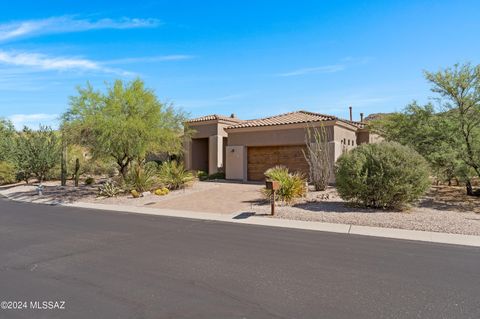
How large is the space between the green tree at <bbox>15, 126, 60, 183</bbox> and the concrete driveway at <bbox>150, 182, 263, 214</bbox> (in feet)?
48.4

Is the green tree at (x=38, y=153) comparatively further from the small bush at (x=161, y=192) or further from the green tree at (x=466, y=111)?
the green tree at (x=466, y=111)

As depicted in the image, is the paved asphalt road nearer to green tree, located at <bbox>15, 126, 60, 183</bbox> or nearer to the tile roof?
the tile roof

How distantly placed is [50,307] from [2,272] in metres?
2.18

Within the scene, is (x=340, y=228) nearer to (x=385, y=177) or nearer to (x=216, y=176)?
(x=385, y=177)

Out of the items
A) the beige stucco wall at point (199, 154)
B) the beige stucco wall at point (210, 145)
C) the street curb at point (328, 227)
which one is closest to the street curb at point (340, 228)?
the street curb at point (328, 227)

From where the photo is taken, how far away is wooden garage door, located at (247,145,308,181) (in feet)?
72.5

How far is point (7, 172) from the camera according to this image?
28.1 m

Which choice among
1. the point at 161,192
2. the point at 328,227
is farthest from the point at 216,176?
the point at 328,227

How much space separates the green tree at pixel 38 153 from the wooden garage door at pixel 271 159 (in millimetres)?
14966

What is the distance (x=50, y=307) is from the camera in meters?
4.72

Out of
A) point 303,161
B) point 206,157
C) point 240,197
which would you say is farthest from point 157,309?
point 206,157

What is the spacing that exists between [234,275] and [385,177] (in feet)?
26.7

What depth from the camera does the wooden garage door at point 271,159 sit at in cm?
2211

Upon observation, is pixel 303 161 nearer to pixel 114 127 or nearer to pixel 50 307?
pixel 114 127
